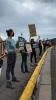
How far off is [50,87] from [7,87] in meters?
1.40

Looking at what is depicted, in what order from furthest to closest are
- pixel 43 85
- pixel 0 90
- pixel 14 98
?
pixel 43 85 < pixel 0 90 < pixel 14 98

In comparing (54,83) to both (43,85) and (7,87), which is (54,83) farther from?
(7,87)

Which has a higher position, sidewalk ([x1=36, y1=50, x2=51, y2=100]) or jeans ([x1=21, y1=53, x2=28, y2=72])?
jeans ([x1=21, y1=53, x2=28, y2=72])

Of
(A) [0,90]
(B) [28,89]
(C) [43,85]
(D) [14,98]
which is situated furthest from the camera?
(C) [43,85]

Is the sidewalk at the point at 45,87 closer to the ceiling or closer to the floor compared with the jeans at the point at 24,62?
closer to the floor

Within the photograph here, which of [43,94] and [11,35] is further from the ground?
[11,35]

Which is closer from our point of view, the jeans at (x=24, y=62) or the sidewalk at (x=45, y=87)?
the sidewalk at (x=45, y=87)

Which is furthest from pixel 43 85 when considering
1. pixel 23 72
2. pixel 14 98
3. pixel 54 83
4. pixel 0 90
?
pixel 23 72

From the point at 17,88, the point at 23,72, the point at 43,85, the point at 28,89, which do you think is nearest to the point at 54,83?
the point at 43,85

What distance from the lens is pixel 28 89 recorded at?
29.2 feet

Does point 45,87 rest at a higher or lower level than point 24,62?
lower

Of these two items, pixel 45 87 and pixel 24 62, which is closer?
pixel 45 87

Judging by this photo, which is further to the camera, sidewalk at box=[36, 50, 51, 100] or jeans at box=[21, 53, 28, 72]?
jeans at box=[21, 53, 28, 72]

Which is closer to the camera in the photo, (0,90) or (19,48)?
(0,90)
